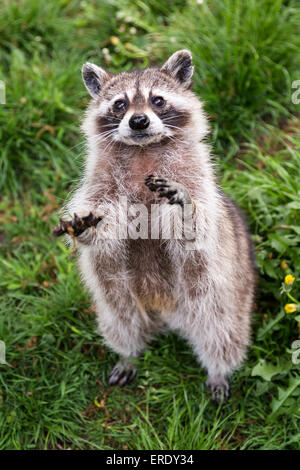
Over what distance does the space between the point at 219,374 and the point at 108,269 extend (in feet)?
4.37

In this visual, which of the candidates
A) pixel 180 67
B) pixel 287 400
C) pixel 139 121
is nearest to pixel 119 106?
pixel 139 121

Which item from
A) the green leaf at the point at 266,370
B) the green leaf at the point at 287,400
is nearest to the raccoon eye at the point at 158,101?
the green leaf at the point at 266,370

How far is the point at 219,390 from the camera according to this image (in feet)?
14.0

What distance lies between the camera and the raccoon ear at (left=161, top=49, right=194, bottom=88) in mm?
3832

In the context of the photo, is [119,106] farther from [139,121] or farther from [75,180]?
[75,180]

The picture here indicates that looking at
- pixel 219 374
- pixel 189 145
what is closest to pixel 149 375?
pixel 219 374

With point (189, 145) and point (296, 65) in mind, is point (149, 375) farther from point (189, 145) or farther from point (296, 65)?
point (296, 65)

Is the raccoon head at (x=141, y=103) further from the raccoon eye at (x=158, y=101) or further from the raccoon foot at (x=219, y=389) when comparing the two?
the raccoon foot at (x=219, y=389)

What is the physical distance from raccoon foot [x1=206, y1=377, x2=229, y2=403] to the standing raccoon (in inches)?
12.8

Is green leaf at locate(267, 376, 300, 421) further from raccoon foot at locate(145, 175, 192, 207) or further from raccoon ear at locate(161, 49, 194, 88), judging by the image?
raccoon ear at locate(161, 49, 194, 88)

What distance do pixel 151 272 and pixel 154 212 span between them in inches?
17.3

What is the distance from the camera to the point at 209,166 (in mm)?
3762
